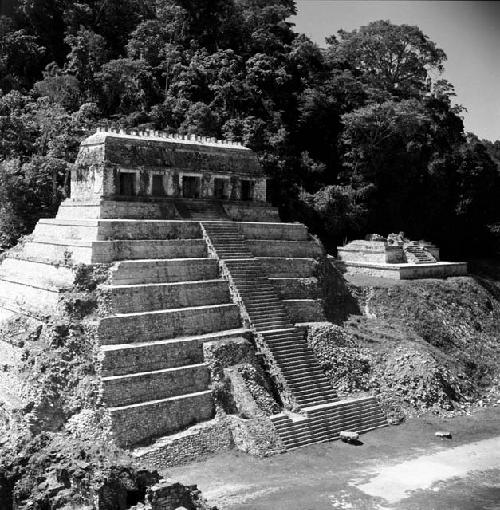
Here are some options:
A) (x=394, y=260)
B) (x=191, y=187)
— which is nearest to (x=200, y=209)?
(x=191, y=187)

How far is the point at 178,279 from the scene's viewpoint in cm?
2509

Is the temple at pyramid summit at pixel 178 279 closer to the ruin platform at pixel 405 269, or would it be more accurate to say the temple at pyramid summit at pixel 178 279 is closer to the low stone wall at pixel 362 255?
the ruin platform at pixel 405 269

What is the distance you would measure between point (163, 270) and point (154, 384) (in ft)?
15.2

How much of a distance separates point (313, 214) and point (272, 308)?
17.5 metres

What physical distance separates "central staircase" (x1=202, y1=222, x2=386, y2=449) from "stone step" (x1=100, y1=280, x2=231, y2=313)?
890 millimetres

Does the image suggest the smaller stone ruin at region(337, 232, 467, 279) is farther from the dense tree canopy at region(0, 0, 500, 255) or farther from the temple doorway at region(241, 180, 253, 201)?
the temple doorway at region(241, 180, 253, 201)

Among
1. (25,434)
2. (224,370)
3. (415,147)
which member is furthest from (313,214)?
(25,434)

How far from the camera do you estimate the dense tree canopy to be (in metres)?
42.8

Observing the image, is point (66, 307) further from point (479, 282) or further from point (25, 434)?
point (479, 282)

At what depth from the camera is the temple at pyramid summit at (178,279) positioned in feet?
72.1

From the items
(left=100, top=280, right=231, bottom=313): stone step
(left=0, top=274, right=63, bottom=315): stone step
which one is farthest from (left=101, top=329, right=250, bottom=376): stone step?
(left=0, top=274, right=63, bottom=315): stone step

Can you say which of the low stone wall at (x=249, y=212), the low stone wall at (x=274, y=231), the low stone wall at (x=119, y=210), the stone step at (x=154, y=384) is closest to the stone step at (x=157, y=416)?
the stone step at (x=154, y=384)

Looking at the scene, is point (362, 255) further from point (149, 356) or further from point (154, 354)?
point (149, 356)

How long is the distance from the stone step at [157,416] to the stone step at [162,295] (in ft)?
10.9
